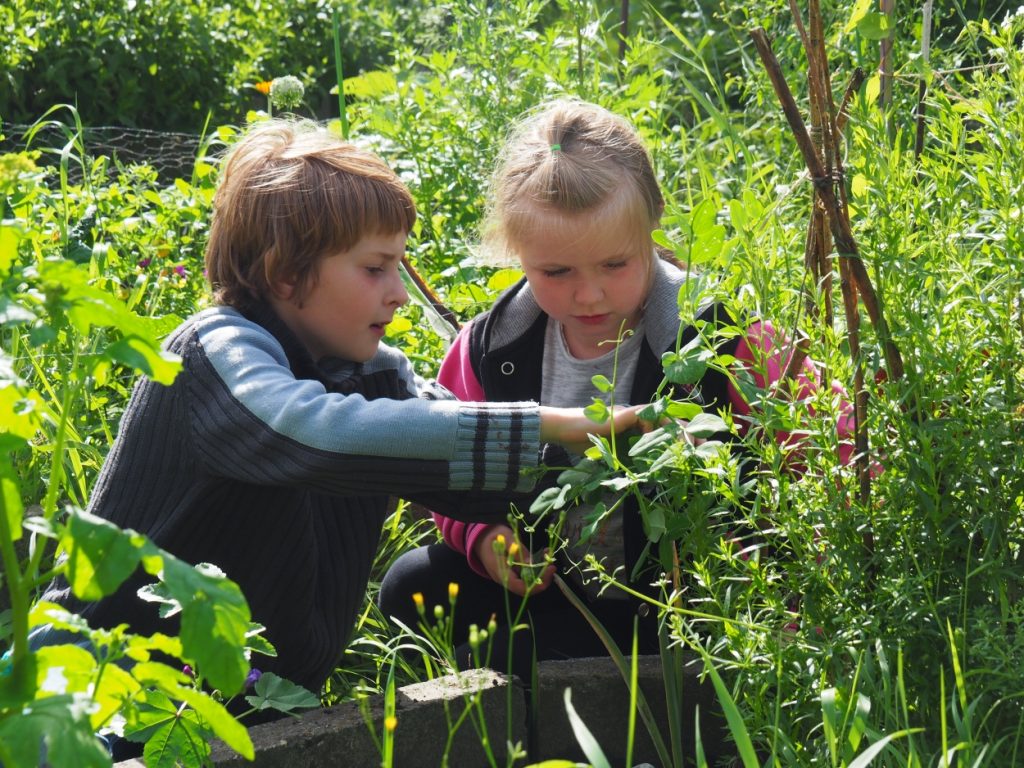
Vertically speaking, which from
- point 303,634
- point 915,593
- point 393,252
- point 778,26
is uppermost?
point 778,26

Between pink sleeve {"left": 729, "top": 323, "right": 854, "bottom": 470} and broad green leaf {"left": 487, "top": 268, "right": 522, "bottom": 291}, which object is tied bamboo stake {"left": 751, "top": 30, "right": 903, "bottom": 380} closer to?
pink sleeve {"left": 729, "top": 323, "right": 854, "bottom": 470}

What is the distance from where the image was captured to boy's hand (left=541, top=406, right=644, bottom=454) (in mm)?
1748

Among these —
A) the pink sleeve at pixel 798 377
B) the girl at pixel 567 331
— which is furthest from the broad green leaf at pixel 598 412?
the girl at pixel 567 331

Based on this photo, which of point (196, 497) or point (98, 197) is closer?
point (196, 497)

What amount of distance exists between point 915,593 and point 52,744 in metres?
0.96

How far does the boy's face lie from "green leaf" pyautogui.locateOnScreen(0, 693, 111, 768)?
1182mm

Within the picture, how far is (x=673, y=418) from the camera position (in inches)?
61.9

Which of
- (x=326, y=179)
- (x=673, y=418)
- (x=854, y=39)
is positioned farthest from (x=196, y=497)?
(x=854, y=39)

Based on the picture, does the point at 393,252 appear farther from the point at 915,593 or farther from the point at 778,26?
the point at 778,26

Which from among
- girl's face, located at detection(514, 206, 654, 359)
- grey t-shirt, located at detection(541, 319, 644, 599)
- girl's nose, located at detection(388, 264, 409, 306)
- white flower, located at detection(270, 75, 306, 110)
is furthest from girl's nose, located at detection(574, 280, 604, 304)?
white flower, located at detection(270, 75, 306, 110)

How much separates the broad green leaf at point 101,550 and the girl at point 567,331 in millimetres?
1090

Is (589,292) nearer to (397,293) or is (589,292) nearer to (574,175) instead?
(574,175)

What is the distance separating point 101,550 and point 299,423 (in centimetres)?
74

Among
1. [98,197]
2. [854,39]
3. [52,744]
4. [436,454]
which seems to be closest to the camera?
[52,744]
